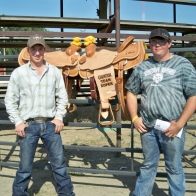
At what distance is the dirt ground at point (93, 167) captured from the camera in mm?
3195

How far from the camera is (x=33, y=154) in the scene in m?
2.59

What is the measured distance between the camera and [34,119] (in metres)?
2.53

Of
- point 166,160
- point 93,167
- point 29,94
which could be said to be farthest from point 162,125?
point 93,167

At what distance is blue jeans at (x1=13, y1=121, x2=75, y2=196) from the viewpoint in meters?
2.53

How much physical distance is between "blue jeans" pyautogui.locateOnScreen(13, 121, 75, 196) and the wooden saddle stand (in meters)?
0.58

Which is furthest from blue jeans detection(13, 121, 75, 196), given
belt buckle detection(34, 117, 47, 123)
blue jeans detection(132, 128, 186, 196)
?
blue jeans detection(132, 128, 186, 196)

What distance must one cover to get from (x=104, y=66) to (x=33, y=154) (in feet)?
3.74

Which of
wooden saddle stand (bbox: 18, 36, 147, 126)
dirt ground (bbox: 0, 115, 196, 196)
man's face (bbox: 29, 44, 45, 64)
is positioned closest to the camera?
man's face (bbox: 29, 44, 45, 64)

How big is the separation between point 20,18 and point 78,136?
8.13ft

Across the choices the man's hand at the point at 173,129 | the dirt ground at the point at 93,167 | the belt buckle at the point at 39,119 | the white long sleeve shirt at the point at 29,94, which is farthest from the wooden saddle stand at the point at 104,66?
the dirt ground at the point at 93,167

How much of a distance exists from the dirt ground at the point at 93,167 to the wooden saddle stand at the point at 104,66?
2.85ft

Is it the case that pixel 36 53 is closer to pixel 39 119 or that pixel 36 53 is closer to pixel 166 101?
pixel 39 119

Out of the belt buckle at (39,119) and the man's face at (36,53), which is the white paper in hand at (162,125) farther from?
the man's face at (36,53)

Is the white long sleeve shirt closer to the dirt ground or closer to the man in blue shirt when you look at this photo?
the man in blue shirt
